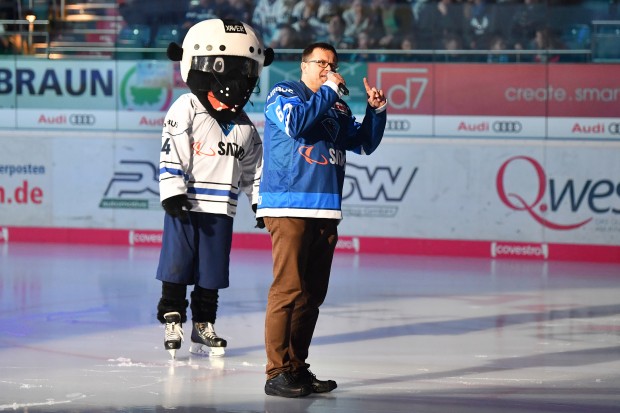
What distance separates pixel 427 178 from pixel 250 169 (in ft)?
18.9

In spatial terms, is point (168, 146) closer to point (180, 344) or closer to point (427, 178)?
point (180, 344)

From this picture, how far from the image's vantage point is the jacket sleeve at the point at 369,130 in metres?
5.59

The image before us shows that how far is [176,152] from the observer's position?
21.1ft

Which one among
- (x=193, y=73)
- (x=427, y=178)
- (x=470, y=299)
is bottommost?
(x=470, y=299)

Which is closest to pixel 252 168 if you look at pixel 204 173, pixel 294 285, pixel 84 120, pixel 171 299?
pixel 204 173

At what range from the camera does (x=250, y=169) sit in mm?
6734

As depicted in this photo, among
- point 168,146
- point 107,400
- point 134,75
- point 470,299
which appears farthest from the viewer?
point 134,75

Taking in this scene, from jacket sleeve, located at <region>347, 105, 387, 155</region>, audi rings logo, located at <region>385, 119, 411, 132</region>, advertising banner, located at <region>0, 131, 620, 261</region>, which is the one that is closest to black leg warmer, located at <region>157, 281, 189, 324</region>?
jacket sleeve, located at <region>347, 105, 387, 155</region>

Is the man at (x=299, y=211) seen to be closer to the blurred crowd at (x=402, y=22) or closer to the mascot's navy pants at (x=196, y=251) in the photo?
the mascot's navy pants at (x=196, y=251)

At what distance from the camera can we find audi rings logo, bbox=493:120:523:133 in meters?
12.3

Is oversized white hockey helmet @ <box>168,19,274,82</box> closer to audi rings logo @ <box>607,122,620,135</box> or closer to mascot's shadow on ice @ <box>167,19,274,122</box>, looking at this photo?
mascot's shadow on ice @ <box>167,19,274,122</box>

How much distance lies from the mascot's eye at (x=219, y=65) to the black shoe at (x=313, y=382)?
1.94 metres

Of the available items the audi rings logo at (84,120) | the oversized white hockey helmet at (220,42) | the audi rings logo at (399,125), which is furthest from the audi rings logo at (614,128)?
the oversized white hockey helmet at (220,42)

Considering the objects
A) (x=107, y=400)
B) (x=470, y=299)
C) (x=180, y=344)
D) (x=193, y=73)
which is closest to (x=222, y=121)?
(x=193, y=73)
